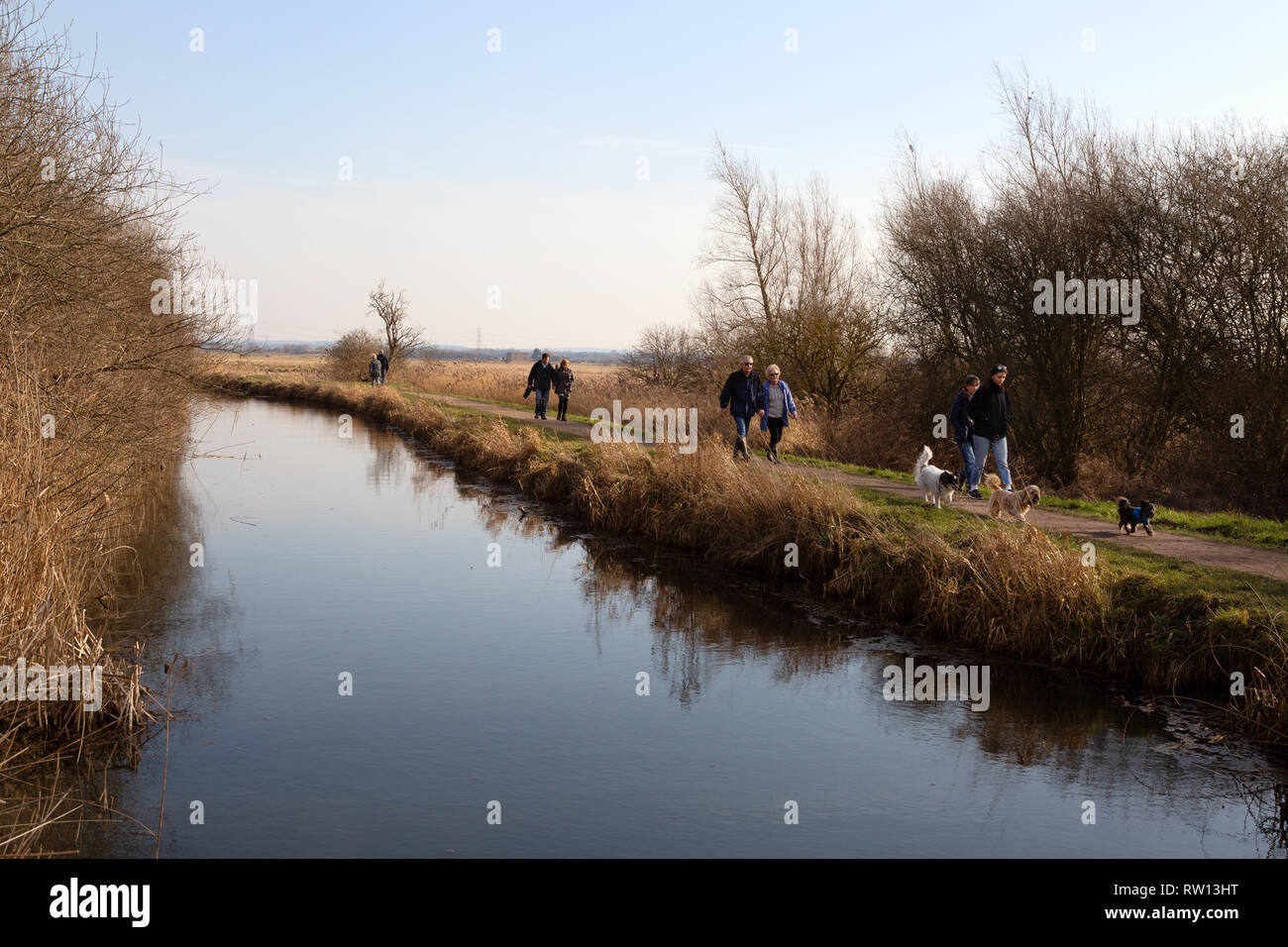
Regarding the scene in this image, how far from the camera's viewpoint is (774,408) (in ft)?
58.1

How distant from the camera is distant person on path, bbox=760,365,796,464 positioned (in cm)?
1753

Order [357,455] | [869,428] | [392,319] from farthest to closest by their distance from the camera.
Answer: [392,319]
[357,455]
[869,428]

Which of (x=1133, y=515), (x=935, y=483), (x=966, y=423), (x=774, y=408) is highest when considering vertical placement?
(x=774, y=408)

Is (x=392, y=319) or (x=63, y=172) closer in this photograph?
(x=63, y=172)

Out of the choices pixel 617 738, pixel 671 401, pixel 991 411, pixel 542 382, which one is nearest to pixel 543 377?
pixel 542 382

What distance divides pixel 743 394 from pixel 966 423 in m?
3.95

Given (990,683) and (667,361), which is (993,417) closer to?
(990,683)

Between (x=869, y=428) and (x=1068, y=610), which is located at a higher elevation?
(x=869, y=428)

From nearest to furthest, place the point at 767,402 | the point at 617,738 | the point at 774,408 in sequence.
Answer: the point at 617,738
the point at 767,402
the point at 774,408

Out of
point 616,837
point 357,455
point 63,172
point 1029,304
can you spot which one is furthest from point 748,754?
point 357,455

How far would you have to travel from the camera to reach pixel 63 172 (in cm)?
1056

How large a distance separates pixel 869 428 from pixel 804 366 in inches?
163

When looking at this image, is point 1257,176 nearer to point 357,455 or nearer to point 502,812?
point 502,812

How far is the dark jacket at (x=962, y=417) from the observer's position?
14484 mm
